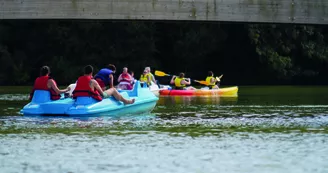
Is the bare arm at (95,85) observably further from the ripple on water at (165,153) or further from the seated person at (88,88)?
the ripple on water at (165,153)

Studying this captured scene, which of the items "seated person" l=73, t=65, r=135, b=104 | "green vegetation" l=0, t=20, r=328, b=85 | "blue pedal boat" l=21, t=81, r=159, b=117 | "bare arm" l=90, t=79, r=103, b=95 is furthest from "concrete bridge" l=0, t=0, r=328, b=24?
"green vegetation" l=0, t=20, r=328, b=85

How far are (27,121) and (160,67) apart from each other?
127 feet

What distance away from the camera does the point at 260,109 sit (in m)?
24.4

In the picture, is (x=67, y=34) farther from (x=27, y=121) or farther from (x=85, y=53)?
(x=27, y=121)

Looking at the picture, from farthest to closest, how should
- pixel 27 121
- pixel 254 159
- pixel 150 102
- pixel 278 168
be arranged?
pixel 150 102
pixel 27 121
pixel 254 159
pixel 278 168

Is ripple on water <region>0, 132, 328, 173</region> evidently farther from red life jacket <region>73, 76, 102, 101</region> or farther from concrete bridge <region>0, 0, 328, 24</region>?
concrete bridge <region>0, 0, 328, 24</region>

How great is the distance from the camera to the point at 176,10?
37062 millimetres

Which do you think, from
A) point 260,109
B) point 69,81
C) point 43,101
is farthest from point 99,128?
point 69,81

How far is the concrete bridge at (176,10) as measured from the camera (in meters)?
36.1

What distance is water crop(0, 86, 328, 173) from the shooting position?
39.0ft

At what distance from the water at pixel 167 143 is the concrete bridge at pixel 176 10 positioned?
15.1 metres

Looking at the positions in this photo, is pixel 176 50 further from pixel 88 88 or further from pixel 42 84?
pixel 88 88

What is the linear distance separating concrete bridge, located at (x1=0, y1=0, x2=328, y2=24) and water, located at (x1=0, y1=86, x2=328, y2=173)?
15067 mm

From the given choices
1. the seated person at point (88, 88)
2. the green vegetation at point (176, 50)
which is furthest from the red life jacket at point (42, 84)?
the green vegetation at point (176, 50)
